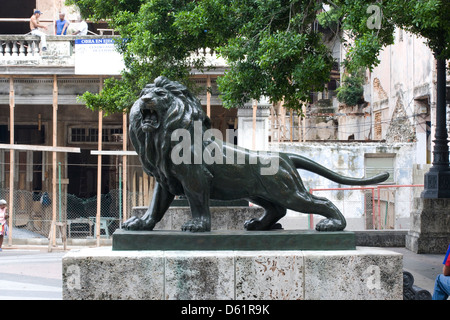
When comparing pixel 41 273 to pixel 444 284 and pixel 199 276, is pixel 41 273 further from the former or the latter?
pixel 444 284

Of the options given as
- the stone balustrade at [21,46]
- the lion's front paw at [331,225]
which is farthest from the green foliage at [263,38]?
the stone balustrade at [21,46]

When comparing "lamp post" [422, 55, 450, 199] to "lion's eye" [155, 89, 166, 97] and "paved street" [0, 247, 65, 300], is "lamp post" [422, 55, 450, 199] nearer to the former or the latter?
"paved street" [0, 247, 65, 300]

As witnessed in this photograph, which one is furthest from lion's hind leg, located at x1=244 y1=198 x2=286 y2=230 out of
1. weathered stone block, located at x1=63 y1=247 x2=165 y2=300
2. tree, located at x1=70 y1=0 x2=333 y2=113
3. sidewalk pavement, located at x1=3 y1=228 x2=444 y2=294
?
sidewalk pavement, located at x1=3 y1=228 x2=444 y2=294

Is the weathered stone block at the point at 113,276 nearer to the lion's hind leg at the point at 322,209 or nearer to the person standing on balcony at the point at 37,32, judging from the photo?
the lion's hind leg at the point at 322,209

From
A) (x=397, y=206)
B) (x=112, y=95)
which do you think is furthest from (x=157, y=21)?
(x=397, y=206)

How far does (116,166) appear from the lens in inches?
764

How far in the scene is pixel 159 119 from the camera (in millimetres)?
5023

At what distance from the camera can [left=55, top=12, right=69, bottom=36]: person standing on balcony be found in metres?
18.3

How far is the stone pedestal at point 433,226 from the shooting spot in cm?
1234

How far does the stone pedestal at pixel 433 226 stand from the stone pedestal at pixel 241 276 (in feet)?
26.1

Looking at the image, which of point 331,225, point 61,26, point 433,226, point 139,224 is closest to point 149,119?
point 139,224

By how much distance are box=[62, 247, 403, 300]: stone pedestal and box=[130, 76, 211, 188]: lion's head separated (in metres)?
0.80

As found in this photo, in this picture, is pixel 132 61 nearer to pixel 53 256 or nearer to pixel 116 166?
pixel 53 256
